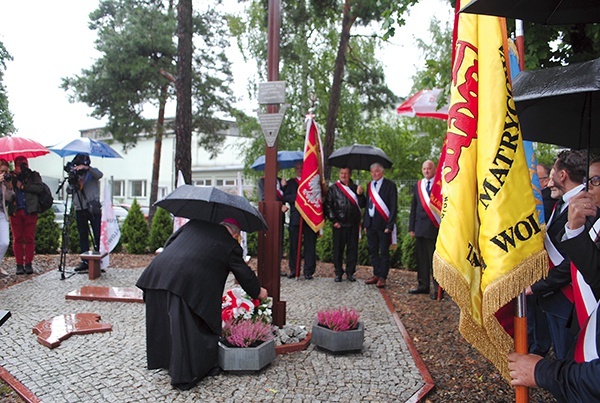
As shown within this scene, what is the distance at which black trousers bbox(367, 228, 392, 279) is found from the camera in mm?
8641

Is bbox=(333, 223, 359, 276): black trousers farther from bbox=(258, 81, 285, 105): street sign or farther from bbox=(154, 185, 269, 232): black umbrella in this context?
bbox=(154, 185, 269, 232): black umbrella

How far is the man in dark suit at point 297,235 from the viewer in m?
9.28

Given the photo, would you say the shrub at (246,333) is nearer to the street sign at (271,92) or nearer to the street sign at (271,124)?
the street sign at (271,124)

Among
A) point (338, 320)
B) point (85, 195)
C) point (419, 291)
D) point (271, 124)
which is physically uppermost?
point (271, 124)

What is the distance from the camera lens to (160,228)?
12086mm

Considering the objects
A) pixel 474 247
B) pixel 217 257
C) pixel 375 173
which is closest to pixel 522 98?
pixel 474 247

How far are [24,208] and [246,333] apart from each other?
6.25 m

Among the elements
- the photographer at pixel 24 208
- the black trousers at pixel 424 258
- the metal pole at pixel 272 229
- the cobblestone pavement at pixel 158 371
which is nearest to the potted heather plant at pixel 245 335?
the cobblestone pavement at pixel 158 371

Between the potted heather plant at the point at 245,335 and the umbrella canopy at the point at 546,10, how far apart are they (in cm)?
327

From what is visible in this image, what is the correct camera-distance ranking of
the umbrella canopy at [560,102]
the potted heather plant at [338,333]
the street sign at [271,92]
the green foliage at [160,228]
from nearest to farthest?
the umbrella canopy at [560,102] < the potted heather plant at [338,333] < the street sign at [271,92] < the green foliage at [160,228]

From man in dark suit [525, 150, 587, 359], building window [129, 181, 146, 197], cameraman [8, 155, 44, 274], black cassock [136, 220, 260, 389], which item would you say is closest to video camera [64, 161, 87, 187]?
cameraman [8, 155, 44, 274]

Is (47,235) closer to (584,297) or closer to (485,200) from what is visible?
(485,200)

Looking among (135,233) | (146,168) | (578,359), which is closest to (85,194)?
(135,233)

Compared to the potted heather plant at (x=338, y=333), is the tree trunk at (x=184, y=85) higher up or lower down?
higher up
